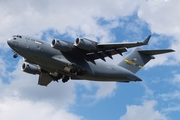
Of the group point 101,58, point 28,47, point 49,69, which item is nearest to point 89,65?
point 101,58

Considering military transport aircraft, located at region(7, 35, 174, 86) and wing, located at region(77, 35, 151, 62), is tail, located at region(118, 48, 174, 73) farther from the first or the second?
wing, located at region(77, 35, 151, 62)

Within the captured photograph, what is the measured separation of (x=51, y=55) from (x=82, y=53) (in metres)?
2.28

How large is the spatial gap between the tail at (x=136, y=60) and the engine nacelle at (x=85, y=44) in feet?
19.2

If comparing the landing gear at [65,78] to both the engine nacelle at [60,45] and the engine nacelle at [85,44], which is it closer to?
the engine nacelle at [60,45]

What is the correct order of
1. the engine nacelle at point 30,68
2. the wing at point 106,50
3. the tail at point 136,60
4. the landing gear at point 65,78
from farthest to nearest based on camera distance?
the tail at point 136,60
the engine nacelle at point 30,68
the landing gear at point 65,78
the wing at point 106,50

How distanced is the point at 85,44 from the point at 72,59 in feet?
6.08

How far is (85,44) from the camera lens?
24.7 metres

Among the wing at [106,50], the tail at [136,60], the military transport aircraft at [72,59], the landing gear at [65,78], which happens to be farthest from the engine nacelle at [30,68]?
the tail at [136,60]

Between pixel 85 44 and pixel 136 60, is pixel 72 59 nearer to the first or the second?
pixel 85 44

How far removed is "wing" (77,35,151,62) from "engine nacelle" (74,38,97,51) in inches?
14.9

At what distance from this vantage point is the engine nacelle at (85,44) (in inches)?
972

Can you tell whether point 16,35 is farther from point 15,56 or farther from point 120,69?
point 120,69

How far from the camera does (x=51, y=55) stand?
82.4ft

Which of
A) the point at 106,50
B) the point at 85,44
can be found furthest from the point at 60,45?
the point at 106,50
